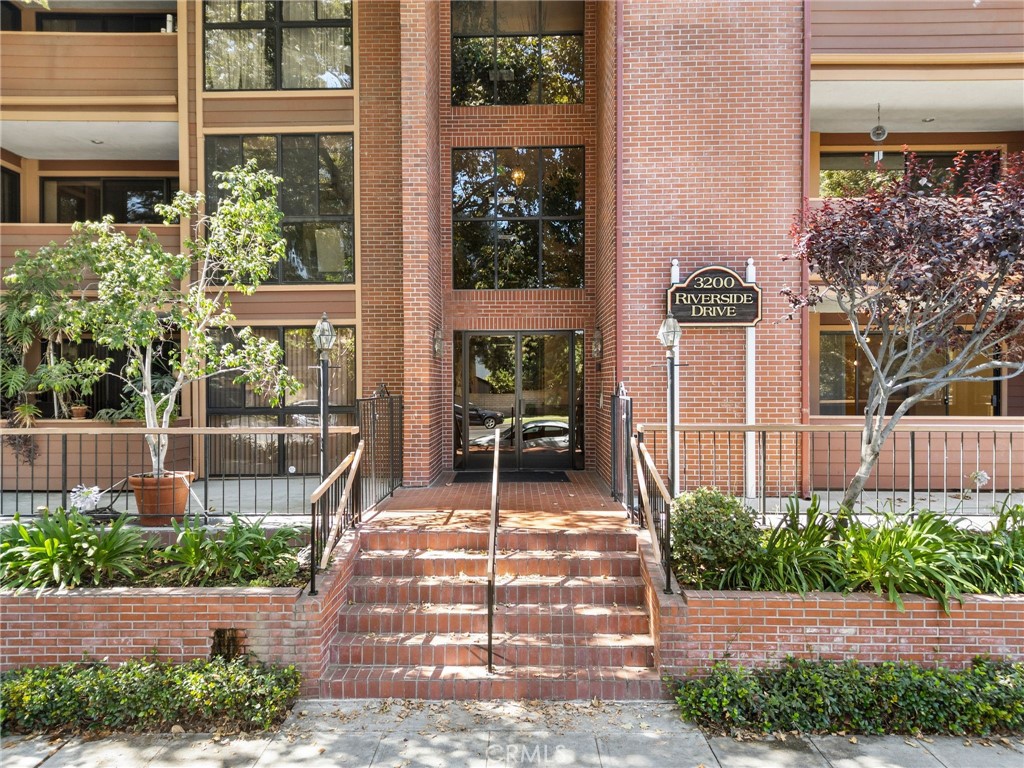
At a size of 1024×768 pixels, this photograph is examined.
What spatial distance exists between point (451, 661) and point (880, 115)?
34.0ft

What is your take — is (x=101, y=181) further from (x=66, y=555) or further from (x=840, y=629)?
(x=840, y=629)

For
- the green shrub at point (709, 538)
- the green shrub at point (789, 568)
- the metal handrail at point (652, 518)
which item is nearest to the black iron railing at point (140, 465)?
the metal handrail at point (652, 518)

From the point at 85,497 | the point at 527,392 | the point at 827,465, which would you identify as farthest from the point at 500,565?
the point at 527,392

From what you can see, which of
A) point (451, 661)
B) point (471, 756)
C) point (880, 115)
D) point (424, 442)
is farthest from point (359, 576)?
point (880, 115)

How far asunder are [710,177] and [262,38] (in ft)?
24.4

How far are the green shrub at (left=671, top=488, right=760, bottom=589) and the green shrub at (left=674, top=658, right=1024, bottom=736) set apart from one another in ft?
2.50

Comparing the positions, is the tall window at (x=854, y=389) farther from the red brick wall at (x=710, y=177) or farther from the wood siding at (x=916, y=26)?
the wood siding at (x=916, y=26)

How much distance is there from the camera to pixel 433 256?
9.20m

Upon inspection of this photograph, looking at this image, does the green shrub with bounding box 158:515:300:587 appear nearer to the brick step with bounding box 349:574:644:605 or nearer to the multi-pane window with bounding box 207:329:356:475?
the brick step with bounding box 349:574:644:605

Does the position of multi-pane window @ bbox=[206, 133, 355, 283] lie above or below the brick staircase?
above

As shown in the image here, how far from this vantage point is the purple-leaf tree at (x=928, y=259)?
4395 millimetres

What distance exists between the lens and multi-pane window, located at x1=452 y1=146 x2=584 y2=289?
32.9ft

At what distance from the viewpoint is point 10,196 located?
10609 mm

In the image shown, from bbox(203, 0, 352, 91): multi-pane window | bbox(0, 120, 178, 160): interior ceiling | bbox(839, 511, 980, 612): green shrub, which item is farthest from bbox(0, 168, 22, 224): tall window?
bbox(839, 511, 980, 612): green shrub
